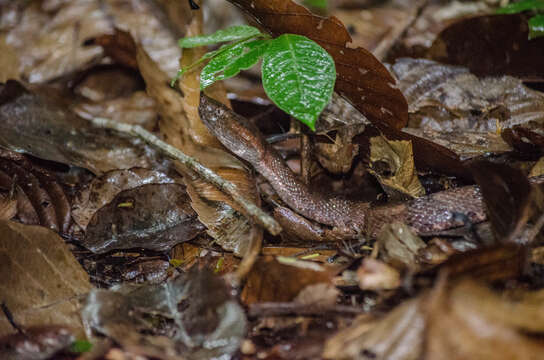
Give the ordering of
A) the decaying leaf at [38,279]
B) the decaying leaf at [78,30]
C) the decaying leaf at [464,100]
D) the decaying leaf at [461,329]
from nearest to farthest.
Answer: the decaying leaf at [461,329], the decaying leaf at [38,279], the decaying leaf at [464,100], the decaying leaf at [78,30]

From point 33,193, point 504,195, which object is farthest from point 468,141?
point 33,193

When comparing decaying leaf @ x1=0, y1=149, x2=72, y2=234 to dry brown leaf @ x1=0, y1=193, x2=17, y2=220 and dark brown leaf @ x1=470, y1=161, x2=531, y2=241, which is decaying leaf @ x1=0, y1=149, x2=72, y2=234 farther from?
dark brown leaf @ x1=470, y1=161, x2=531, y2=241

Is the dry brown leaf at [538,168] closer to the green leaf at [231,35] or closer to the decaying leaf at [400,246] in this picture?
the decaying leaf at [400,246]

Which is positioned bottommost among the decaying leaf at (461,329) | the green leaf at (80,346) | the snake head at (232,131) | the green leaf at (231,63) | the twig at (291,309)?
the green leaf at (80,346)

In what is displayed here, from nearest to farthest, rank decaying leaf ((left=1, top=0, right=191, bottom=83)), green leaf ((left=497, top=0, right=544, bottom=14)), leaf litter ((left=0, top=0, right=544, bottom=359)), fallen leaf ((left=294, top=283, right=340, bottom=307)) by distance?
leaf litter ((left=0, top=0, right=544, bottom=359))
fallen leaf ((left=294, top=283, right=340, bottom=307))
green leaf ((left=497, top=0, right=544, bottom=14))
decaying leaf ((left=1, top=0, right=191, bottom=83))

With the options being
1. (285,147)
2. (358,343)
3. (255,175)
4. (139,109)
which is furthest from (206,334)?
(139,109)

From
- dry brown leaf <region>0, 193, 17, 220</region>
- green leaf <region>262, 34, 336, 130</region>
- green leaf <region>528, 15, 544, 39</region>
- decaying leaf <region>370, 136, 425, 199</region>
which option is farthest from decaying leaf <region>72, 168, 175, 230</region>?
green leaf <region>528, 15, 544, 39</region>

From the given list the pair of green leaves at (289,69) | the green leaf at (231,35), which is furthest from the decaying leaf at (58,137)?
the pair of green leaves at (289,69)
